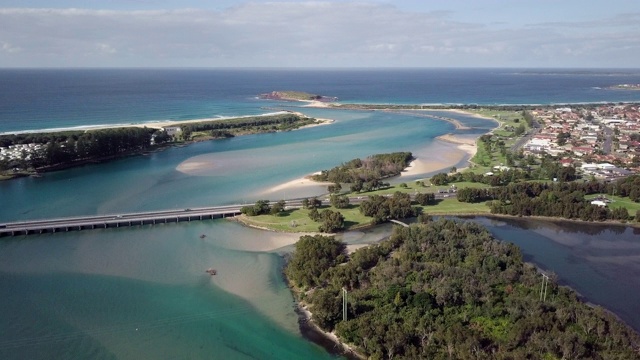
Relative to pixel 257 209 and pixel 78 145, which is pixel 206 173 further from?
pixel 257 209

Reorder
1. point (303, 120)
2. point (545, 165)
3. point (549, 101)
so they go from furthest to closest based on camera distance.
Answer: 1. point (549, 101)
2. point (303, 120)
3. point (545, 165)

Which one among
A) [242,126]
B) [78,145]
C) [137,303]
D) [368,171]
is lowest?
[137,303]

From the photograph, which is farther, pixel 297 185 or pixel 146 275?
pixel 297 185

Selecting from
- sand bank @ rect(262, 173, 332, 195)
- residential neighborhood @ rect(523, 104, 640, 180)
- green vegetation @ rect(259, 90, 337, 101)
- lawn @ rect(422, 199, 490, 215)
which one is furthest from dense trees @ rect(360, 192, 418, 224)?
green vegetation @ rect(259, 90, 337, 101)

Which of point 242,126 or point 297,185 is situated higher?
point 242,126

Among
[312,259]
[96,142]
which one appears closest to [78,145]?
[96,142]

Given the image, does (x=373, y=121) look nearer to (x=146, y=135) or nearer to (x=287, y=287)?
(x=146, y=135)

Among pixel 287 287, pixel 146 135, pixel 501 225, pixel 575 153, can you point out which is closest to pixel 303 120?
pixel 146 135
